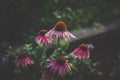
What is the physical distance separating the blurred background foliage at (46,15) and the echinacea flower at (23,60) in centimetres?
136

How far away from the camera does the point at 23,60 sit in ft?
15.1

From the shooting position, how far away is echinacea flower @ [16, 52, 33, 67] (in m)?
4.59

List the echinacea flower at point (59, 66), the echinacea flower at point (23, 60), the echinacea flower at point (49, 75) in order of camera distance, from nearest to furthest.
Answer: the echinacea flower at point (59, 66), the echinacea flower at point (49, 75), the echinacea flower at point (23, 60)

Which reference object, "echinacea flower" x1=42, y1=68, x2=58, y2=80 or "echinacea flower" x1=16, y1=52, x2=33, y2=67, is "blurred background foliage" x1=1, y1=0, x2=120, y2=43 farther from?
"echinacea flower" x1=42, y1=68, x2=58, y2=80

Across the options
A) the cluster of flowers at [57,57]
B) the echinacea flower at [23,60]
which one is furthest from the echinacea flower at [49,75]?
the echinacea flower at [23,60]

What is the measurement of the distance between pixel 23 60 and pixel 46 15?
183cm

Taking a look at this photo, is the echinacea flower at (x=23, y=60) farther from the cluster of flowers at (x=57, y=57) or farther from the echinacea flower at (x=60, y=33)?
the echinacea flower at (x=60, y=33)

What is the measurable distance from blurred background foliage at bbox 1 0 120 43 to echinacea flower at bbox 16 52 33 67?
1360mm

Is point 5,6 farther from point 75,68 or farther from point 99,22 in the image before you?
point 99,22

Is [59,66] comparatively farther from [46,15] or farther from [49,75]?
[46,15]

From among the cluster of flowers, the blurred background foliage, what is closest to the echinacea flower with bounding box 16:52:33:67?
the cluster of flowers

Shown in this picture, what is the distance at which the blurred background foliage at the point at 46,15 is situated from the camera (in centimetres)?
599

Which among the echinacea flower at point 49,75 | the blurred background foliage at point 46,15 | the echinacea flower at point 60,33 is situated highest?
the blurred background foliage at point 46,15

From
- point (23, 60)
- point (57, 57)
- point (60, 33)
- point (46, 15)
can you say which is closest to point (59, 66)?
point (57, 57)
